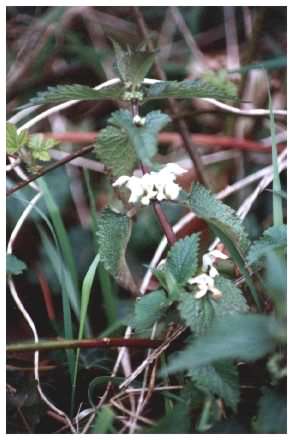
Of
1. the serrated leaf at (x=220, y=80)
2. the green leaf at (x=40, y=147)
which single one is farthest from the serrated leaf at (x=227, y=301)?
the serrated leaf at (x=220, y=80)

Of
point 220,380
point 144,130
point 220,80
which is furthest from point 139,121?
point 220,80

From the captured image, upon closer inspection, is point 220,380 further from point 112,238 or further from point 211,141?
point 211,141

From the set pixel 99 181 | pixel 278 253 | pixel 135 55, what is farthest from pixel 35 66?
pixel 278 253

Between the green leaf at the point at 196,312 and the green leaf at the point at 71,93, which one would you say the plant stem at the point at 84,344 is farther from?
the green leaf at the point at 71,93

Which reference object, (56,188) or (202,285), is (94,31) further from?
(202,285)

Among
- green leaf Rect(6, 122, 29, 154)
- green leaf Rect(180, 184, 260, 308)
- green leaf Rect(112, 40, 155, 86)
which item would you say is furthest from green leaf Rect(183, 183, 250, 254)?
green leaf Rect(6, 122, 29, 154)

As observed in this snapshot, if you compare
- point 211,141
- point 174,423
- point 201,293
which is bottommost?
point 174,423
